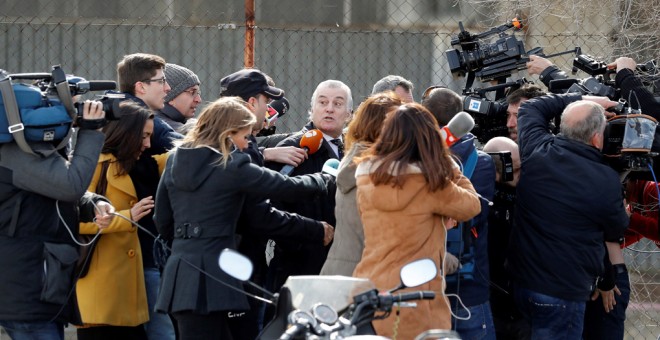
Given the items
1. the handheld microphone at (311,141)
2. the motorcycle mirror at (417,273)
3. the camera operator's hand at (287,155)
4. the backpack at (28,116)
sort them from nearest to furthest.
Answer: the motorcycle mirror at (417,273)
the backpack at (28,116)
the camera operator's hand at (287,155)
the handheld microphone at (311,141)

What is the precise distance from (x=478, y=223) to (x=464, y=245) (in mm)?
214

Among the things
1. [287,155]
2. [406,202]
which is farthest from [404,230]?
[287,155]

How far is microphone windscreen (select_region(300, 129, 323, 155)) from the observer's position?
6105 mm

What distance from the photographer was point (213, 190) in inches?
205

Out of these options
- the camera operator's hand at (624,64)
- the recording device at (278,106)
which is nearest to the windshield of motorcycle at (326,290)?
the recording device at (278,106)

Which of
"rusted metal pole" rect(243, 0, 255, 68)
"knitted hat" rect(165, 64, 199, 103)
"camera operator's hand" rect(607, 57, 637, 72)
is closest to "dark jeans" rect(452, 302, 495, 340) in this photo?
"camera operator's hand" rect(607, 57, 637, 72)

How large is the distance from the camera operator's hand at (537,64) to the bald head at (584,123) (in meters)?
0.75

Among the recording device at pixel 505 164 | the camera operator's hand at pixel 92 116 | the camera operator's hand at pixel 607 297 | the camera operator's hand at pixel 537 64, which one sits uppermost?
the camera operator's hand at pixel 537 64

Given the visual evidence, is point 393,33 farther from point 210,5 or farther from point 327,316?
point 327,316

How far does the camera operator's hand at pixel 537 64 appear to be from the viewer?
6664 mm

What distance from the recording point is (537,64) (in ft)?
21.9

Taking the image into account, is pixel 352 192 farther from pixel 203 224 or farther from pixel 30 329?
pixel 30 329

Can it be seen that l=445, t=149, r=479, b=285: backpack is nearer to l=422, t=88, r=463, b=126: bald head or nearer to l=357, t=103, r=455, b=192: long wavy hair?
l=422, t=88, r=463, b=126: bald head

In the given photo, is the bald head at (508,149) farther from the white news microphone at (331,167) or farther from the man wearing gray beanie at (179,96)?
the man wearing gray beanie at (179,96)
